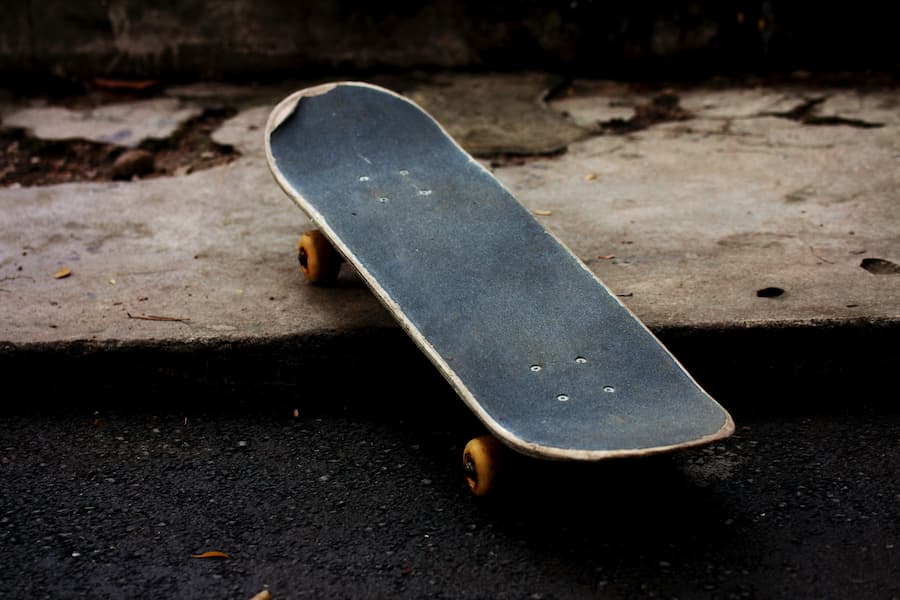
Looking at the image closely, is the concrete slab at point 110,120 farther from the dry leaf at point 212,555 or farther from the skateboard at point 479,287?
the dry leaf at point 212,555

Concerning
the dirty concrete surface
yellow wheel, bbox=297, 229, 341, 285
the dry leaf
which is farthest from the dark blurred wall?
the dry leaf

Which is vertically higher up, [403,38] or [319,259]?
[403,38]

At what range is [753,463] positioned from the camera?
1866mm

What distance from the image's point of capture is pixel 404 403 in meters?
2.13

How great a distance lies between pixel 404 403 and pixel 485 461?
1.51 feet

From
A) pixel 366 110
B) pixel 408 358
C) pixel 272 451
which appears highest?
pixel 366 110

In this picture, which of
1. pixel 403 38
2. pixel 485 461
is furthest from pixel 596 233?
pixel 403 38

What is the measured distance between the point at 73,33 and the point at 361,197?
2.37 meters

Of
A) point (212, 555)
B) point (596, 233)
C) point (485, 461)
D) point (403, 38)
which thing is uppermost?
point (403, 38)

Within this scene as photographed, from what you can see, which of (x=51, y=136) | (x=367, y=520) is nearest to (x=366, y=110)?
(x=367, y=520)

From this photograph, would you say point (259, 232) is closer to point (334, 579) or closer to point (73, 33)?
point (334, 579)

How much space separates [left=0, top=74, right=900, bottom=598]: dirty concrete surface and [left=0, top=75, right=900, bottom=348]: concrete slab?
0.01m

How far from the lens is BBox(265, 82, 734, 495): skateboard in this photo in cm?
164

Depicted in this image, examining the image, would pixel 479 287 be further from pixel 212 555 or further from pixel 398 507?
pixel 212 555
